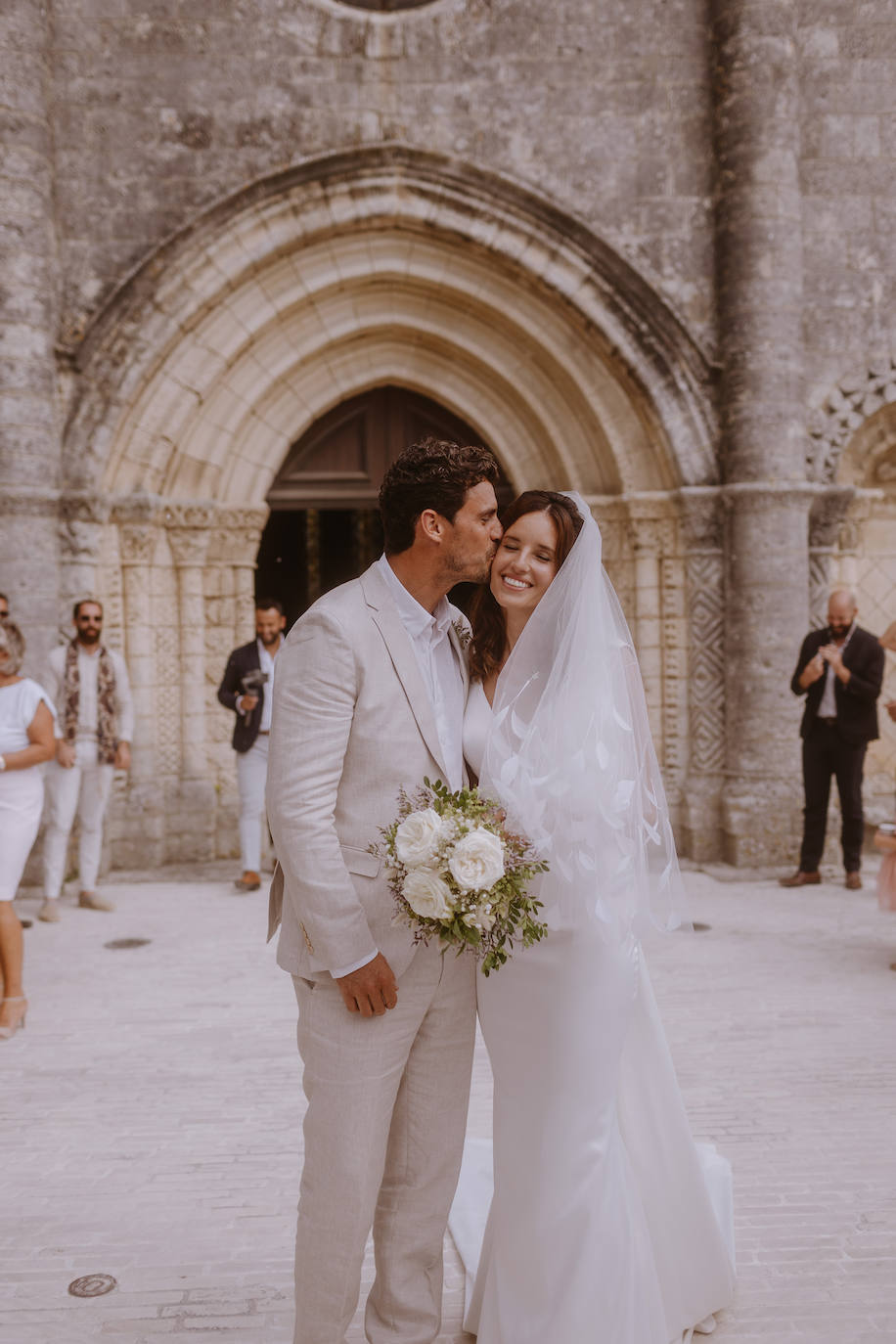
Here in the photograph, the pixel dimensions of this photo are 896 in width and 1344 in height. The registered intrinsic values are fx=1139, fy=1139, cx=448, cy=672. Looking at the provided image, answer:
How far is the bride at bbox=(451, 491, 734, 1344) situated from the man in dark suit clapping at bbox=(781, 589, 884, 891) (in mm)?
4972

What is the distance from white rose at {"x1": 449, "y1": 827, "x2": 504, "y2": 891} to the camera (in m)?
2.13

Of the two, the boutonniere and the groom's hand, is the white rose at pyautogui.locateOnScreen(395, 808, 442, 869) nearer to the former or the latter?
the groom's hand

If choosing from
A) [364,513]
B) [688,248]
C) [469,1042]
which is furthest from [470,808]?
[364,513]

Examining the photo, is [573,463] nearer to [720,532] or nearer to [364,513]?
[720,532]

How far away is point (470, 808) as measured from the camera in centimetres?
223

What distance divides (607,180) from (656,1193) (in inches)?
284

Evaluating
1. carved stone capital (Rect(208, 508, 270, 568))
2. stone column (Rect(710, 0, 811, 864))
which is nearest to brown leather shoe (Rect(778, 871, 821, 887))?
stone column (Rect(710, 0, 811, 864))

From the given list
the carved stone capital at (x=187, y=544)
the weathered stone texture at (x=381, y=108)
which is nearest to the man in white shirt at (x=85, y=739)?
the carved stone capital at (x=187, y=544)

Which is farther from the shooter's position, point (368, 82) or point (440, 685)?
point (368, 82)

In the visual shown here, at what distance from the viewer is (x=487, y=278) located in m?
8.40

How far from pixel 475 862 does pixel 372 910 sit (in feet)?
1.12

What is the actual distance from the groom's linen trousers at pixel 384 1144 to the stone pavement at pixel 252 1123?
1.18 feet

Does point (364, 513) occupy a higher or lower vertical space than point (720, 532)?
higher

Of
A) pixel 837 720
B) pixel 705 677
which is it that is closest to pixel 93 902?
pixel 705 677
